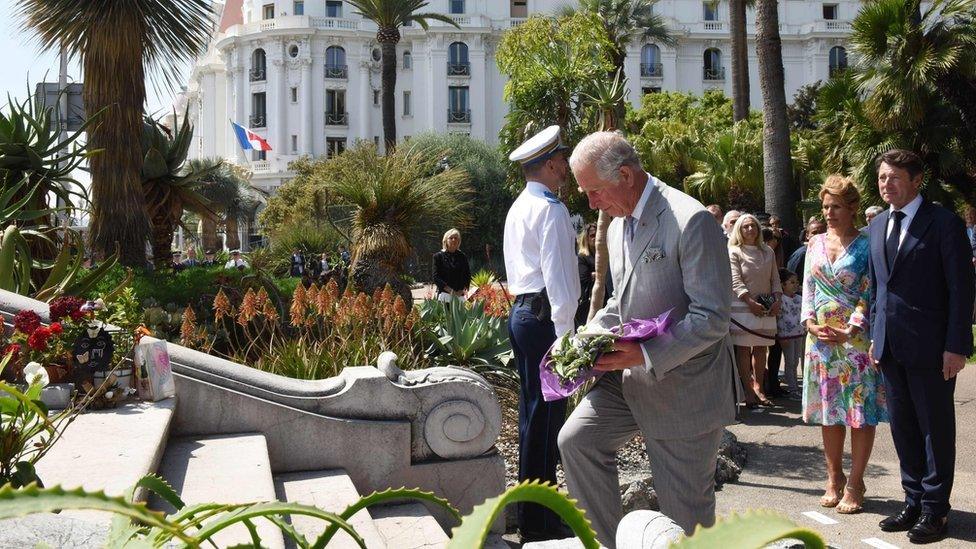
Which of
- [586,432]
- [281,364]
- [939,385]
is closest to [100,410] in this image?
[281,364]

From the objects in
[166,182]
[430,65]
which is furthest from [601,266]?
[430,65]

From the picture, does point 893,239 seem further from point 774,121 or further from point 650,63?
point 650,63

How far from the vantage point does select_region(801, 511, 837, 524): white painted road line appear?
5.58 meters

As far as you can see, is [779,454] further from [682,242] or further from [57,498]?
[57,498]

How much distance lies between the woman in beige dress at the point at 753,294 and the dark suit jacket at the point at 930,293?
4198mm

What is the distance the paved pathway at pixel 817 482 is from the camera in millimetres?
5336

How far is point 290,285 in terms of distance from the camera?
11.3 metres

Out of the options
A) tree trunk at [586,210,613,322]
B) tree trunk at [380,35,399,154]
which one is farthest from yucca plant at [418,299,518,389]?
tree trunk at [380,35,399,154]

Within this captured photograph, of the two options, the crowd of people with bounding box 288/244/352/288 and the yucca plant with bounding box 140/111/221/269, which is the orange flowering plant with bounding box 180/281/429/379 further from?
the crowd of people with bounding box 288/244/352/288

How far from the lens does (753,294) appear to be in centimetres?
954

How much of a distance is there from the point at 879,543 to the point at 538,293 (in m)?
2.28

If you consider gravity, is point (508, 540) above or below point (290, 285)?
below

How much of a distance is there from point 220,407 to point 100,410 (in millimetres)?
619

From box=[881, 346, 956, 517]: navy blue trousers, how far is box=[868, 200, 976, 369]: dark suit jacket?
0.37 feet
